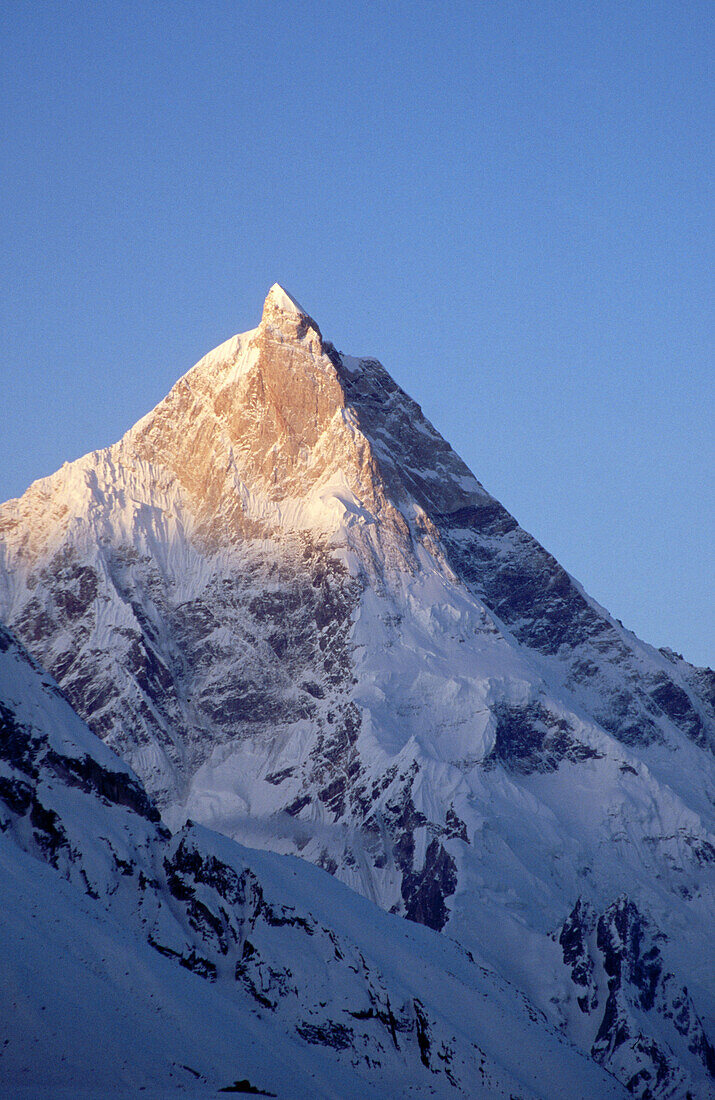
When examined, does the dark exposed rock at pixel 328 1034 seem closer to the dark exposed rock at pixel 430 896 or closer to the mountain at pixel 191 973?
the mountain at pixel 191 973

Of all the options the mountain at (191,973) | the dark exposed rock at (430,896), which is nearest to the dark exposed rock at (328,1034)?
the mountain at (191,973)

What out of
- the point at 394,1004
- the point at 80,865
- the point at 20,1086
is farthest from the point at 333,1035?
the point at 20,1086

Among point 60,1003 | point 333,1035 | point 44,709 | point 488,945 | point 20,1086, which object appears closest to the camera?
point 20,1086

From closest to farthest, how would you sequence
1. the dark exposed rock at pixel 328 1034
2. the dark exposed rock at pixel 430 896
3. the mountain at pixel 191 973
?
1. the mountain at pixel 191 973
2. the dark exposed rock at pixel 328 1034
3. the dark exposed rock at pixel 430 896

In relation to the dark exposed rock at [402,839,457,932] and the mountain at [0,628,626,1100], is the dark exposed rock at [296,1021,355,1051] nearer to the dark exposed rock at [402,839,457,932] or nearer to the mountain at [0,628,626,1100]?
the mountain at [0,628,626,1100]

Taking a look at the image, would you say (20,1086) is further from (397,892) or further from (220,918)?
(397,892)

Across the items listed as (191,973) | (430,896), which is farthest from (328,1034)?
(430,896)

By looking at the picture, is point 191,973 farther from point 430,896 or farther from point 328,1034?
point 430,896

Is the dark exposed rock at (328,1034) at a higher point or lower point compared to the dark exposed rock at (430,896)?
lower
